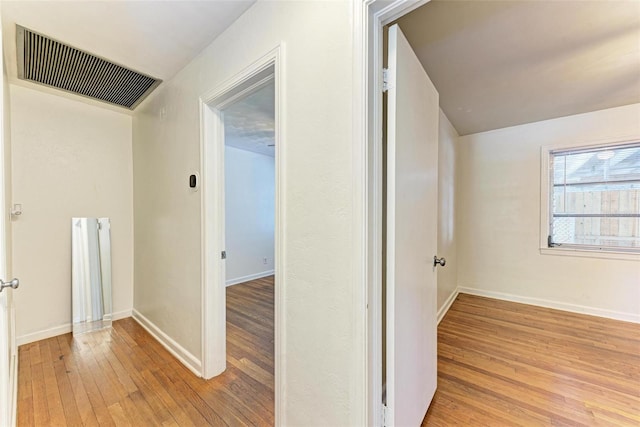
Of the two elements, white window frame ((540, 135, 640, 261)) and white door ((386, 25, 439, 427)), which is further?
white window frame ((540, 135, 640, 261))

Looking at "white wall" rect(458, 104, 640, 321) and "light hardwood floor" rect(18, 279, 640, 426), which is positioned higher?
"white wall" rect(458, 104, 640, 321)

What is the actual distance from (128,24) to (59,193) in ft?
6.52

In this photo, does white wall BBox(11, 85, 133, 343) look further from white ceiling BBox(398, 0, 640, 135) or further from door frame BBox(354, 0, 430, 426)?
white ceiling BBox(398, 0, 640, 135)

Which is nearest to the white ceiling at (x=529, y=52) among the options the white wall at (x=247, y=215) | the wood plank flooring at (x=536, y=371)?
the wood plank flooring at (x=536, y=371)

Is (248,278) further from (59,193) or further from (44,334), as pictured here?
(59,193)

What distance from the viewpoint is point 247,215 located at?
4.79 meters

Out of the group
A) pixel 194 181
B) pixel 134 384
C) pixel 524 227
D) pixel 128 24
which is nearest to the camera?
pixel 128 24

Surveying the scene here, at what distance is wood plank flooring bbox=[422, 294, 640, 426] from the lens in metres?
1.59

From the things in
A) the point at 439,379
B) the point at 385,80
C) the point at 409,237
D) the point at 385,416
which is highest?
the point at 385,80

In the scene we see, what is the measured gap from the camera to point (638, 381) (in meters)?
1.88

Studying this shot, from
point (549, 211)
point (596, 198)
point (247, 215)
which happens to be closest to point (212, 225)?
point (247, 215)

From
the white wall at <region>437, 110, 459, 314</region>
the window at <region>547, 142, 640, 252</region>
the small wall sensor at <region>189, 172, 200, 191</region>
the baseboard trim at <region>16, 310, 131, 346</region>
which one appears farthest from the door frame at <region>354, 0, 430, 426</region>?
Answer: the window at <region>547, 142, 640, 252</region>

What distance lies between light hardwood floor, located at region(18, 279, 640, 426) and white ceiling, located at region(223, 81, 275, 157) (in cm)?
211

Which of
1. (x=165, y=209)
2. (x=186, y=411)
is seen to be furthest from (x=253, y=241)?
(x=186, y=411)
